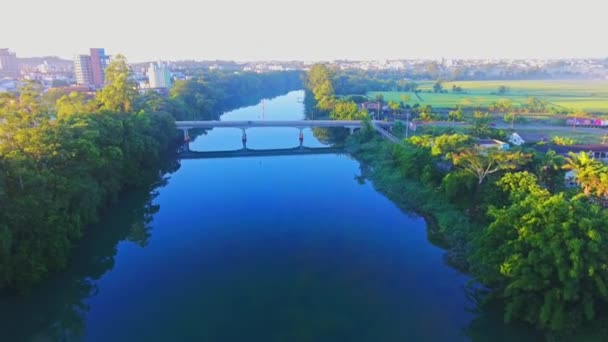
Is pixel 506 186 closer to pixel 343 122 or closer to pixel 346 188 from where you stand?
pixel 346 188

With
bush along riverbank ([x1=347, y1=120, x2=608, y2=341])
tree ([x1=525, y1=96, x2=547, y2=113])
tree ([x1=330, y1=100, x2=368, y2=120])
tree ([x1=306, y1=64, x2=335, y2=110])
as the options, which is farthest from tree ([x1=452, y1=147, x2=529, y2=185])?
tree ([x1=525, y1=96, x2=547, y2=113])

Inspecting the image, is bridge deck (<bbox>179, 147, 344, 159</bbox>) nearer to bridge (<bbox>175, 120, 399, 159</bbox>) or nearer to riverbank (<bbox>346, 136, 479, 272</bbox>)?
bridge (<bbox>175, 120, 399, 159</bbox>)

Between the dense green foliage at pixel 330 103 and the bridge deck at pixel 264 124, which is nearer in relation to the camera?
the bridge deck at pixel 264 124

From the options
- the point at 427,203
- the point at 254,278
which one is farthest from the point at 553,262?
the point at 427,203

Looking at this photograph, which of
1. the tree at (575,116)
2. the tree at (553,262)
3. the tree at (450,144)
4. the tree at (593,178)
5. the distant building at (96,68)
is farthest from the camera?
the distant building at (96,68)

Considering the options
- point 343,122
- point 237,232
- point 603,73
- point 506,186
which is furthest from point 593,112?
point 603,73

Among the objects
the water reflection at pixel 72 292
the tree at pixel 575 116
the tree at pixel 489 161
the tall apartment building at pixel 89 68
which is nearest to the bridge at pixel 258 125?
the tree at pixel 489 161

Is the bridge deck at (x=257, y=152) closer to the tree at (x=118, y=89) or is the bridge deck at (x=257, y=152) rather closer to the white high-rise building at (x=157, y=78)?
the tree at (x=118, y=89)
